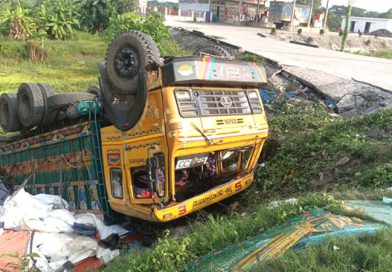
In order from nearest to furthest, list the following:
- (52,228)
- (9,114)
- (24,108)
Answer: (52,228) → (24,108) → (9,114)

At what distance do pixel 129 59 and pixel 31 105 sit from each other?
84.2 inches

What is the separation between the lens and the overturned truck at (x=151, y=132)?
163 inches

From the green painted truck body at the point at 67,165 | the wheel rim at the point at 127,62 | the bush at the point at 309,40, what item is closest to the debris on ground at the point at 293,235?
the wheel rim at the point at 127,62

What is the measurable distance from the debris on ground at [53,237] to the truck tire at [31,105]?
3.34 feet

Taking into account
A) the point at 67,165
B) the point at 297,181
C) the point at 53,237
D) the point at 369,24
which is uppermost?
the point at 369,24

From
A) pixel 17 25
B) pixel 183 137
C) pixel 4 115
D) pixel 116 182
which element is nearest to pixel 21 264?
pixel 116 182

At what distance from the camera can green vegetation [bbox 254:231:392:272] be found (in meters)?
2.41

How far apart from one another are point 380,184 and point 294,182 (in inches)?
46.7

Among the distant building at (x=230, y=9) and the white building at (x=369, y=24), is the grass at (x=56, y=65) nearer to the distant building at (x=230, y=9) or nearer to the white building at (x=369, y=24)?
the distant building at (x=230, y=9)

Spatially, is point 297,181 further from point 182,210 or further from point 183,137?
point 183,137

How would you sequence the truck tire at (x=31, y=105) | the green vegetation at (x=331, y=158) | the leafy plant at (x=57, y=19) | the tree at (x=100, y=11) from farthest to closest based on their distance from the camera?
the tree at (x=100, y=11) → the leafy plant at (x=57, y=19) → the truck tire at (x=31, y=105) → the green vegetation at (x=331, y=158)

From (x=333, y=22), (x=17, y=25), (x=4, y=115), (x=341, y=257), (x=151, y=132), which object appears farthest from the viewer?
(x=333, y=22)

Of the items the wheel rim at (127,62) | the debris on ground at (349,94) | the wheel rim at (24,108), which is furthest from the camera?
the debris on ground at (349,94)

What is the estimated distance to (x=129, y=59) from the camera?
4379 mm
